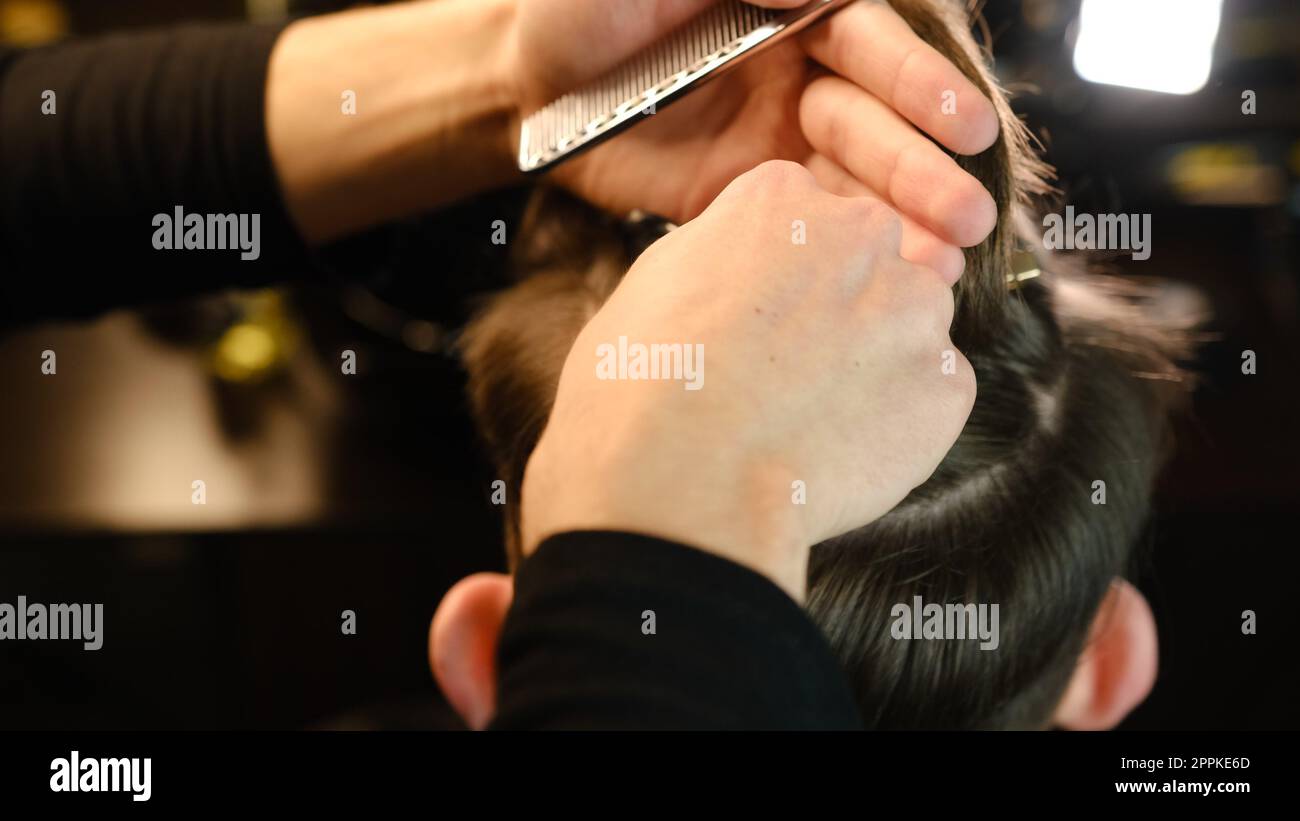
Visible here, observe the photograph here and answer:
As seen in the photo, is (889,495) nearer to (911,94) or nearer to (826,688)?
(826,688)

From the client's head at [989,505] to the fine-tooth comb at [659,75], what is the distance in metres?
0.08

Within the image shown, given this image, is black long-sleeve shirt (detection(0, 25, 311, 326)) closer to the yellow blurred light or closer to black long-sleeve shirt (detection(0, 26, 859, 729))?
black long-sleeve shirt (detection(0, 26, 859, 729))

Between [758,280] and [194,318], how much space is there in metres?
1.24

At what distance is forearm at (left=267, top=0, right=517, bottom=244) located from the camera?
2.83ft

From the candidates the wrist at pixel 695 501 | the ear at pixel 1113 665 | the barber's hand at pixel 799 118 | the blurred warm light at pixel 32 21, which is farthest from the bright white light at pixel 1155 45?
the blurred warm light at pixel 32 21

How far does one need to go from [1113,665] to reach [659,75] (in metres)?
0.57

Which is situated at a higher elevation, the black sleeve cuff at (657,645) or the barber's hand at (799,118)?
the barber's hand at (799,118)

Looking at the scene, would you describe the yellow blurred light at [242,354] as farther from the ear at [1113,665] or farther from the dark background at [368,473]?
the ear at [1113,665]

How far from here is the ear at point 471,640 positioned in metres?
0.68

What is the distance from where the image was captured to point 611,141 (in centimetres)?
75

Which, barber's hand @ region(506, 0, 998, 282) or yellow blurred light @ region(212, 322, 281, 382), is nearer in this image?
barber's hand @ region(506, 0, 998, 282)

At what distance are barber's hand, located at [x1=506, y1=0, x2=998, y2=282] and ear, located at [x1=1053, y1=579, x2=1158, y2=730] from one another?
0.36 m

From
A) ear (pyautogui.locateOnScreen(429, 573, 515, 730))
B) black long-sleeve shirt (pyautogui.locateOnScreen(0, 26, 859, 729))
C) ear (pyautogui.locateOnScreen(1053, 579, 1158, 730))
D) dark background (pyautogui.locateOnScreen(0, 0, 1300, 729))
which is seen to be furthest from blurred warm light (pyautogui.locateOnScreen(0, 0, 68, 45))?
ear (pyautogui.locateOnScreen(1053, 579, 1158, 730))
